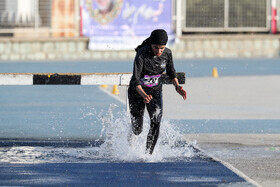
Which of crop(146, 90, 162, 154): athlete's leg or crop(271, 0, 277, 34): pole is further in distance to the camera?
crop(271, 0, 277, 34): pole

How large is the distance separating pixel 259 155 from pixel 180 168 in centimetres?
143

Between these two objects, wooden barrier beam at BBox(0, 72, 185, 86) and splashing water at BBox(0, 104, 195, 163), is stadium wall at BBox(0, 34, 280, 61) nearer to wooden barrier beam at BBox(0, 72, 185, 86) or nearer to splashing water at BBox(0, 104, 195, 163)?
wooden barrier beam at BBox(0, 72, 185, 86)

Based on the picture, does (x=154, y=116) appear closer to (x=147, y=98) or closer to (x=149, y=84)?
(x=149, y=84)

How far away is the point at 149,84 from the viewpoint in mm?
9930

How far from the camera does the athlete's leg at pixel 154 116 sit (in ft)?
32.6

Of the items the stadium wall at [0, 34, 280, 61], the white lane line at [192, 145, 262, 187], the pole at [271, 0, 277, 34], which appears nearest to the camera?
the white lane line at [192, 145, 262, 187]

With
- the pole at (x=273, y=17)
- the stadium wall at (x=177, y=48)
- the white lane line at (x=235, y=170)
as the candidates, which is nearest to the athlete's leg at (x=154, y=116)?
the white lane line at (x=235, y=170)

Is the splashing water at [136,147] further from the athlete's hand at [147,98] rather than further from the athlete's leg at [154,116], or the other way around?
the athlete's hand at [147,98]

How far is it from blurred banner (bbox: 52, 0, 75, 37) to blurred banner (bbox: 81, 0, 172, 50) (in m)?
0.50

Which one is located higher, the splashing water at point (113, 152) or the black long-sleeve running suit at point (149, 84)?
the black long-sleeve running suit at point (149, 84)

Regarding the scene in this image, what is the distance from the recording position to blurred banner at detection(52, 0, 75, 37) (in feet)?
102

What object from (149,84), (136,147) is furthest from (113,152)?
(149,84)

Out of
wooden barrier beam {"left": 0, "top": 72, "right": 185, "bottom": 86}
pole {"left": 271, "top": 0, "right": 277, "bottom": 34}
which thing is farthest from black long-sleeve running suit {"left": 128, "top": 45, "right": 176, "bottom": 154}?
pole {"left": 271, "top": 0, "right": 277, "bottom": 34}

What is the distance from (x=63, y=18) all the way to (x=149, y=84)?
21624 millimetres
